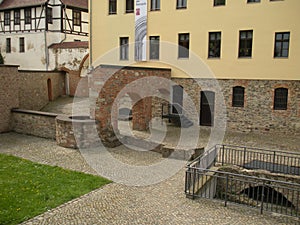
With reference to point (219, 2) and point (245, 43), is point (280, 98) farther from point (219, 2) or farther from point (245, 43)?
point (219, 2)

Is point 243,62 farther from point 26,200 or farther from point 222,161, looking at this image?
point 26,200

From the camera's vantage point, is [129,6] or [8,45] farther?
[8,45]

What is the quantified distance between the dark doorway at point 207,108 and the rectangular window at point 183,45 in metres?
2.48

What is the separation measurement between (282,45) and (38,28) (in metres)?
21.0

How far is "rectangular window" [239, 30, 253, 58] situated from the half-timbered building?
14552mm

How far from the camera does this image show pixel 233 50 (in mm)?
15922

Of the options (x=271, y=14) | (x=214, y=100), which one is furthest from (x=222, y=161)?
(x=271, y=14)

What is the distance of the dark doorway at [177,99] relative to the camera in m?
17.8

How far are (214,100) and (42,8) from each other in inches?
727

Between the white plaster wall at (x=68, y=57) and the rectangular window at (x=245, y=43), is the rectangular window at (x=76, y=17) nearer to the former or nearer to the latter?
the white plaster wall at (x=68, y=57)

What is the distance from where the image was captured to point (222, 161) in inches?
437

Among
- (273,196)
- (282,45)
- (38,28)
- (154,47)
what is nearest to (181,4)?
(154,47)

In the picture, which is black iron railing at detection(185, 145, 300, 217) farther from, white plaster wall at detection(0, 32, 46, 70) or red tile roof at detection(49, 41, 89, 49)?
white plaster wall at detection(0, 32, 46, 70)

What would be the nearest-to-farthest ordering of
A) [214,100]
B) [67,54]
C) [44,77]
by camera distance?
[214,100], [44,77], [67,54]
